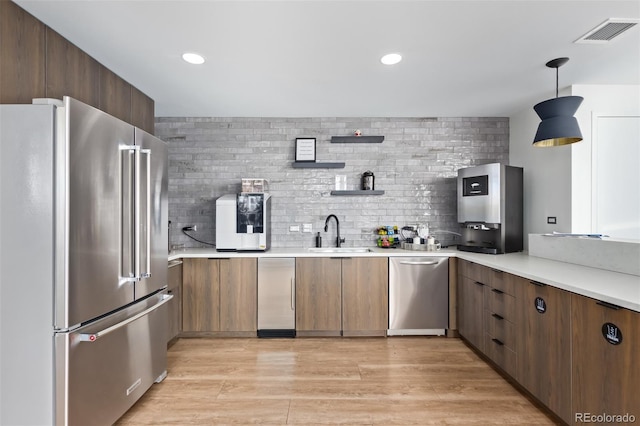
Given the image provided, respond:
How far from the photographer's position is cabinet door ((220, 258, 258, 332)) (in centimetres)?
325

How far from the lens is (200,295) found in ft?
10.6

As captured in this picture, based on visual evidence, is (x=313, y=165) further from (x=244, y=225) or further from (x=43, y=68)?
(x=43, y=68)

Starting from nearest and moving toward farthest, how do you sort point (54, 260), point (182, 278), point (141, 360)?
point (54, 260), point (141, 360), point (182, 278)

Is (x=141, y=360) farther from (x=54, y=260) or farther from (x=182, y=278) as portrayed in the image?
(x=182, y=278)

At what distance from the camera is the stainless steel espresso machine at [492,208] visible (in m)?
3.16

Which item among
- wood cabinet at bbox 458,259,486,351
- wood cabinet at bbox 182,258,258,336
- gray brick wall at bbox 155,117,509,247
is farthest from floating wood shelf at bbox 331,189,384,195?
wood cabinet at bbox 182,258,258,336

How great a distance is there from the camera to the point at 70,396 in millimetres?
1532

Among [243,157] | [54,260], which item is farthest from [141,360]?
[243,157]

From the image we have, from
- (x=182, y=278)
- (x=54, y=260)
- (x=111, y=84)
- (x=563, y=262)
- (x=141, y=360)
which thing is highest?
(x=111, y=84)

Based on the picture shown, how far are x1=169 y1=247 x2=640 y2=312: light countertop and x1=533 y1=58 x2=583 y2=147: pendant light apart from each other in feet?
3.17

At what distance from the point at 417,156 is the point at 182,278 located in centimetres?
305

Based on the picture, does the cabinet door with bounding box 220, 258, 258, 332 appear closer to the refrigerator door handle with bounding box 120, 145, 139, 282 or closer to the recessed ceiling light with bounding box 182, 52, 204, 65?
the refrigerator door handle with bounding box 120, 145, 139, 282

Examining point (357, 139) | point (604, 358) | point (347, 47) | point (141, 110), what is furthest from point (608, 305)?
point (141, 110)
